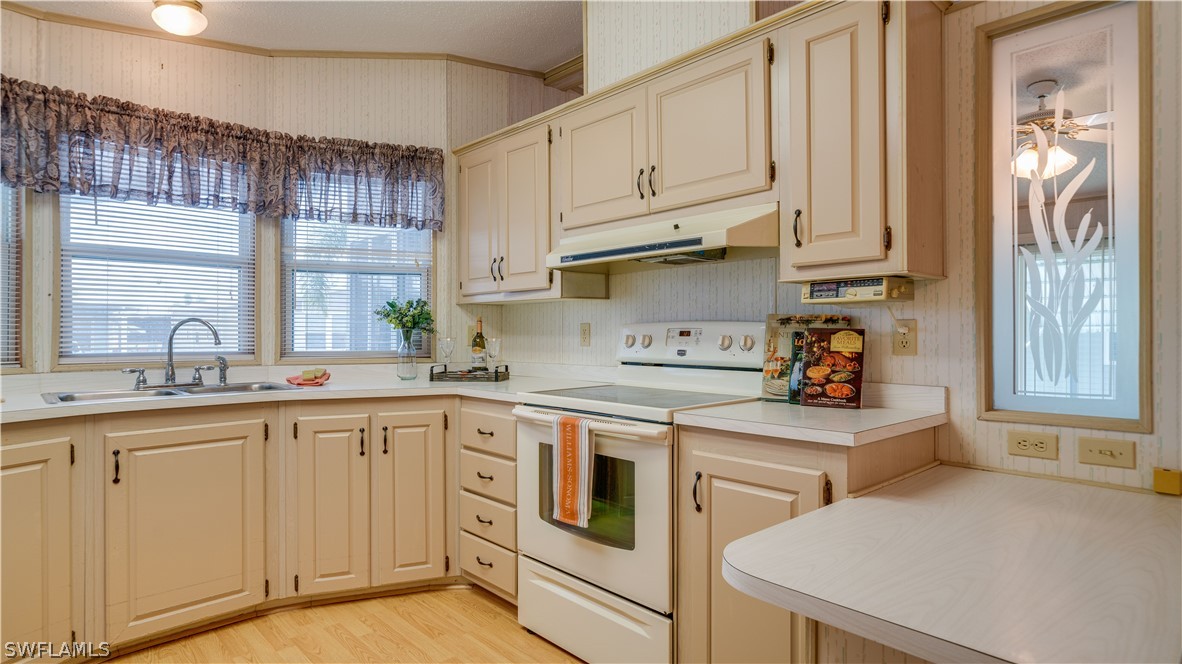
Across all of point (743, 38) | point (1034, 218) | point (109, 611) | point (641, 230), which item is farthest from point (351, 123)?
point (1034, 218)

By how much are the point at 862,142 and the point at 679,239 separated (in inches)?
25.5

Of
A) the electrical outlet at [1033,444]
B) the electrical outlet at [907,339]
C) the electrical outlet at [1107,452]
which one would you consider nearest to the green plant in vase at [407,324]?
the electrical outlet at [907,339]

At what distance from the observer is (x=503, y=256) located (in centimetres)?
318

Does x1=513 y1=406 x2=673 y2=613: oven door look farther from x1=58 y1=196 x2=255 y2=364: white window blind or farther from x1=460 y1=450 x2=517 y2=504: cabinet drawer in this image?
x1=58 y1=196 x2=255 y2=364: white window blind

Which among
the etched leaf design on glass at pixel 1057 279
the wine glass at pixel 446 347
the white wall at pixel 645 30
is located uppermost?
the white wall at pixel 645 30

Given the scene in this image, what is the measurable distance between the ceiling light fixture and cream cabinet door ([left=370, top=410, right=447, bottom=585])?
1809 mm

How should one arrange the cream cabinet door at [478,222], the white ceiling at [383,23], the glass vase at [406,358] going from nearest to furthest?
the white ceiling at [383,23], the glass vase at [406,358], the cream cabinet door at [478,222]

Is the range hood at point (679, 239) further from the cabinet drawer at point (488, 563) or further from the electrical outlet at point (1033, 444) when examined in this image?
the cabinet drawer at point (488, 563)

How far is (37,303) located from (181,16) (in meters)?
1.37

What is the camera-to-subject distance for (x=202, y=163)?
9.78 feet

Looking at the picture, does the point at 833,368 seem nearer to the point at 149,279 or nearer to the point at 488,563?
the point at 488,563

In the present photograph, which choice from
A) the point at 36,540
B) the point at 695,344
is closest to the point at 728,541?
the point at 695,344

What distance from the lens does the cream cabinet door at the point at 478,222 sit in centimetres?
325

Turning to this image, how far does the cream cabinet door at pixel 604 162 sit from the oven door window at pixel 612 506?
3.37 ft
